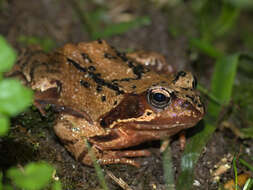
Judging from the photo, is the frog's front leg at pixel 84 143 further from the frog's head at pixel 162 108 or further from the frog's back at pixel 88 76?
the frog's head at pixel 162 108

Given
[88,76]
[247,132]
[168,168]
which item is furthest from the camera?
[247,132]

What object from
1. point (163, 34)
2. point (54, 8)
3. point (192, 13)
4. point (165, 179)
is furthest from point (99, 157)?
point (192, 13)

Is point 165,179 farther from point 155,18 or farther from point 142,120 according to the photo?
point 155,18

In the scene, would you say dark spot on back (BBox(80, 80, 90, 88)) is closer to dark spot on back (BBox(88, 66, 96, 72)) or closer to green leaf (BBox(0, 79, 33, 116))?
dark spot on back (BBox(88, 66, 96, 72))

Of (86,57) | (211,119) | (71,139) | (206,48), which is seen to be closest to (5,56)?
(71,139)

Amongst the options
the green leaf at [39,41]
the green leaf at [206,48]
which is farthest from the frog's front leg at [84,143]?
the green leaf at [206,48]

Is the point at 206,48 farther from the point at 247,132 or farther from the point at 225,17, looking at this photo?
the point at 247,132
